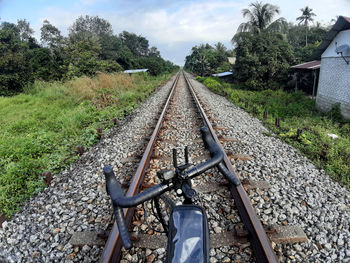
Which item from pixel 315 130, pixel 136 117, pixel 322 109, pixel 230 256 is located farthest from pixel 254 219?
pixel 322 109

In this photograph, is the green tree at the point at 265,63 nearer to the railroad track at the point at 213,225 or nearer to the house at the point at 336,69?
the house at the point at 336,69

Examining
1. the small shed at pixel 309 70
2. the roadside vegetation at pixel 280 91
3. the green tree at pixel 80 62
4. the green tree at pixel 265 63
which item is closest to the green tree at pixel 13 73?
the green tree at pixel 80 62

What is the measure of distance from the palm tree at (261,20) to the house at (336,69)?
14.0m

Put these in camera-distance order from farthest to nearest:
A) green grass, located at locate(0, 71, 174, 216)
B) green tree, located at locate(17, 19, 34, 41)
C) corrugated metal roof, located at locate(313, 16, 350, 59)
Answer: green tree, located at locate(17, 19, 34, 41) → corrugated metal roof, located at locate(313, 16, 350, 59) → green grass, located at locate(0, 71, 174, 216)

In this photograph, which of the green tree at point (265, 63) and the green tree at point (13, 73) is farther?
the green tree at point (265, 63)

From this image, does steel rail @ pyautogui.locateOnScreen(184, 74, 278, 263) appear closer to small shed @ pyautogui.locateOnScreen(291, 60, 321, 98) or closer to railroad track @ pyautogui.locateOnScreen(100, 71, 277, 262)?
railroad track @ pyautogui.locateOnScreen(100, 71, 277, 262)

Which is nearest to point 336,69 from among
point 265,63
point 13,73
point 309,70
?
point 309,70

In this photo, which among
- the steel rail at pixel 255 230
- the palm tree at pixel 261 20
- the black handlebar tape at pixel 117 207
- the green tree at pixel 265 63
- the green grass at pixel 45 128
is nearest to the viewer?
the black handlebar tape at pixel 117 207

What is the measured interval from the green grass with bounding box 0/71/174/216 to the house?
7.90 meters

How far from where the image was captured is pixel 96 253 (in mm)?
2033

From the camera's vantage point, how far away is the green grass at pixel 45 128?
352 centimetres

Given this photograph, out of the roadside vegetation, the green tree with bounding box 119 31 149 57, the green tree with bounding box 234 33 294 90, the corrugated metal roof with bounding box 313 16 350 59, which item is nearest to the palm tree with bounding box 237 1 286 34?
the roadside vegetation

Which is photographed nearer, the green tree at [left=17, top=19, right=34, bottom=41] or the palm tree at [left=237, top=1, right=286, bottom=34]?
the palm tree at [left=237, top=1, right=286, bottom=34]

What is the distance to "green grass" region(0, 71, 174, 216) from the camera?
11.5ft
